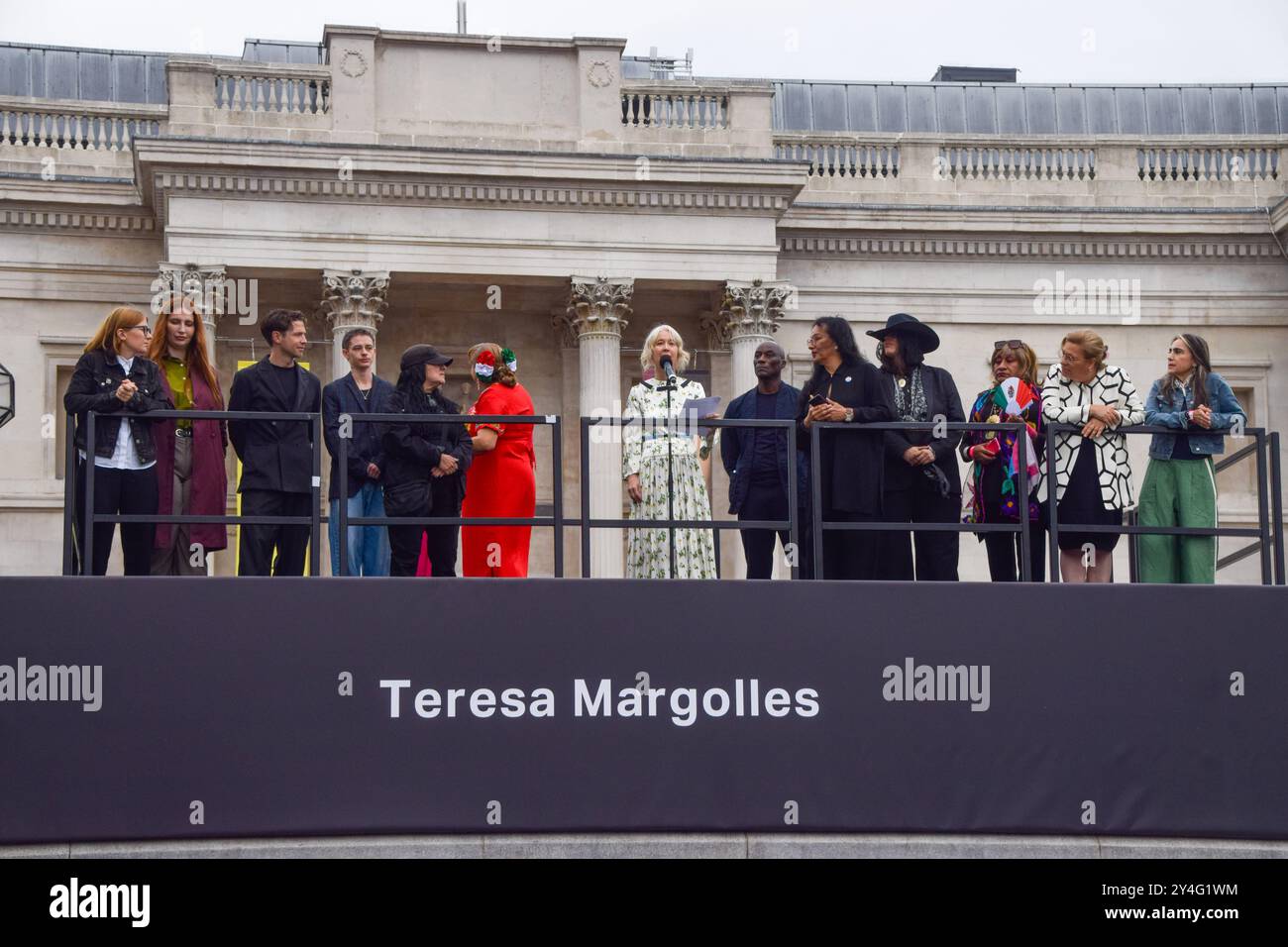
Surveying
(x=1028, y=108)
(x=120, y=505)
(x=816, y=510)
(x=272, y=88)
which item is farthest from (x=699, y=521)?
(x=1028, y=108)

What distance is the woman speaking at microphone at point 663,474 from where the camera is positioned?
488 inches

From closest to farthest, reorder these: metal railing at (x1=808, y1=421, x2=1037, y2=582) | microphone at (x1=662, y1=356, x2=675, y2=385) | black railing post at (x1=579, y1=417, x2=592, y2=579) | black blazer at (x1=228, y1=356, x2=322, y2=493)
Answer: black railing post at (x1=579, y1=417, x2=592, y2=579) → metal railing at (x1=808, y1=421, x2=1037, y2=582) → black blazer at (x1=228, y1=356, x2=322, y2=493) → microphone at (x1=662, y1=356, x2=675, y2=385)

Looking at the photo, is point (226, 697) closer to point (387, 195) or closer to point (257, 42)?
point (387, 195)

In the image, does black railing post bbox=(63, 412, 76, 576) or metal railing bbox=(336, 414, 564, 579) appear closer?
metal railing bbox=(336, 414, 564, 579)

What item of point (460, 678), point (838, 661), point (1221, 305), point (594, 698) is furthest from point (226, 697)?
point (1221, 305)

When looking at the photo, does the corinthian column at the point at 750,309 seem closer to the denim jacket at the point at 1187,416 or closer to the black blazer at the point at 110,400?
the denim jacket at the point at 1187,416

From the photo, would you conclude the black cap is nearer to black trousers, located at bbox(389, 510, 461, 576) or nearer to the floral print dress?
black trousers, located at bbox(389, 510, 461, 576)

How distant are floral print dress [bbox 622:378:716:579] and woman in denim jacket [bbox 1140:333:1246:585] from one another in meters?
2.76

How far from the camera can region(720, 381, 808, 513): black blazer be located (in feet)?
40.3

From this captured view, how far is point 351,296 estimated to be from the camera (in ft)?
94.9

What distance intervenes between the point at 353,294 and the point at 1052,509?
18.5 meters

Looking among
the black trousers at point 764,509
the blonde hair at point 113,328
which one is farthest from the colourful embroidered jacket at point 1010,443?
the blonde hair at point 113,328

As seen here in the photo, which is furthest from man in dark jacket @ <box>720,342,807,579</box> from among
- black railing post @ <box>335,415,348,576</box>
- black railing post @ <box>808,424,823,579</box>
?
black railing post @ <box>335,415,348,576</box>

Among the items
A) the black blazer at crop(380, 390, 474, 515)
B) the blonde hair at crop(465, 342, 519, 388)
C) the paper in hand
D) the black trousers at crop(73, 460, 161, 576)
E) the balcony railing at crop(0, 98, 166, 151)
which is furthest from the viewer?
the balcony railing at crop(0, 98, 166, 151)
